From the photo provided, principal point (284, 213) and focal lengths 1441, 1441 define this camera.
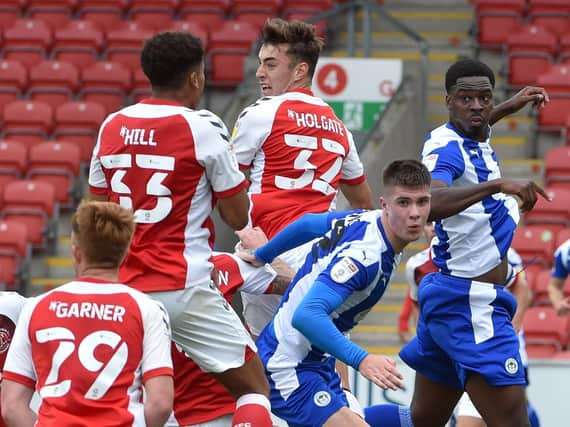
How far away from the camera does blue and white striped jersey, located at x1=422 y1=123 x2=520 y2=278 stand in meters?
6.96

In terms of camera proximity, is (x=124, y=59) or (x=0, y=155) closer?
(x=0, y=155)

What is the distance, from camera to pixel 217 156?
6.12 metres

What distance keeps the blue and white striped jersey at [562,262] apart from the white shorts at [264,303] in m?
3.22

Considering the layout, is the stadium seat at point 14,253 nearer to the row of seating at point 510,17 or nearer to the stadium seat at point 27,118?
the stadium seat at point 27,118

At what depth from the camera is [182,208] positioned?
20.3 ft

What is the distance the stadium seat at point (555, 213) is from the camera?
1376cm

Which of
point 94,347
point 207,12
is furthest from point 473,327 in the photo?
point 207,12

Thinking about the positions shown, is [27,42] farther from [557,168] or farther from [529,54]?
[557,168]

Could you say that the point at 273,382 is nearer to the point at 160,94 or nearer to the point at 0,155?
the point at 160,94

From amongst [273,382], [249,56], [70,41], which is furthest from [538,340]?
[70,41]

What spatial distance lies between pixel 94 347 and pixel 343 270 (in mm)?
1340

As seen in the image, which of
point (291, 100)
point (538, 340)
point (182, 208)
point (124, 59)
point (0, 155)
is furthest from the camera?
point (124, 59)

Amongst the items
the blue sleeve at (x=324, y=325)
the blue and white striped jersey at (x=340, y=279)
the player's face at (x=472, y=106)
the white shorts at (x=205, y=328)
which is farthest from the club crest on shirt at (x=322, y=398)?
the player's face at (x=472, y=106)

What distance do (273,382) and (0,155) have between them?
934cm
